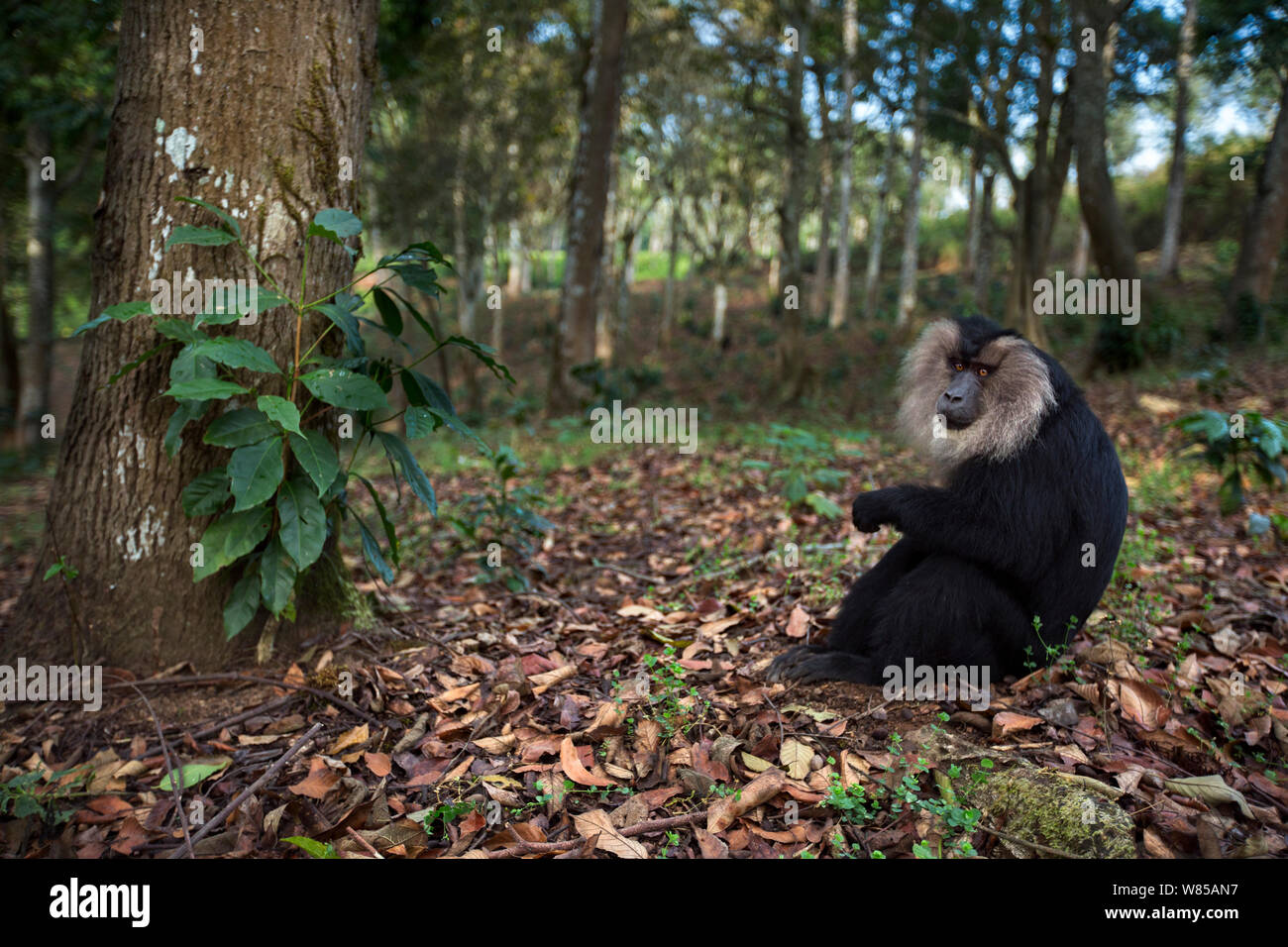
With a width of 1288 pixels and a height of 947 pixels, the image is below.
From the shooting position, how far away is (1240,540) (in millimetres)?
5047

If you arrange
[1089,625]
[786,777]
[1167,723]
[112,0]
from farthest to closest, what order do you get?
[112,0] → [1089,625] → [1167,723] → [786,777]

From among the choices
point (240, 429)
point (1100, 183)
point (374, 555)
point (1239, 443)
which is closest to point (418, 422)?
point (240, 429)

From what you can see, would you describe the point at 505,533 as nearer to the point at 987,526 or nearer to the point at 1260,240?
the point at 987,526

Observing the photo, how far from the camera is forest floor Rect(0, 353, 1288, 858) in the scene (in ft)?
7.42

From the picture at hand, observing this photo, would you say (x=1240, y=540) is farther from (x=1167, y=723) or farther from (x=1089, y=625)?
(x=1167, y=723)

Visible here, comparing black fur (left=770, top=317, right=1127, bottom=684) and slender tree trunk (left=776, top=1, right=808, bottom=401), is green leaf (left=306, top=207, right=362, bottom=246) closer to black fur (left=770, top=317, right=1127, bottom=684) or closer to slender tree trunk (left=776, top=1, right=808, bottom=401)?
black fur (left=770, top=317, right=1127, bottom=684)

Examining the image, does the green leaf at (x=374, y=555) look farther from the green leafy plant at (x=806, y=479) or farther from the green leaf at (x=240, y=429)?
the green leafy plant at (x=806, y=479)

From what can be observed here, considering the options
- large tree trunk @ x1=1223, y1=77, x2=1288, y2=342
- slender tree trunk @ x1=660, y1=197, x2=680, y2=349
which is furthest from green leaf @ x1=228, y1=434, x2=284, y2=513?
slender tree trunk @ x1=660, y1=197, x2=680, y2=349

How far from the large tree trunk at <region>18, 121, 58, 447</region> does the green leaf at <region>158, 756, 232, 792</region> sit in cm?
1126

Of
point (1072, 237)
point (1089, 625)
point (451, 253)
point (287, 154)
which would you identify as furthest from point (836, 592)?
point (1072, 237)

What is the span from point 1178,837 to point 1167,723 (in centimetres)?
69

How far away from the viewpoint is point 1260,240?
12.4 meters

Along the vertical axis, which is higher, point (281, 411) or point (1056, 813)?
point (281, 411)

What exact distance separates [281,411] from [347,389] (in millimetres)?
249
